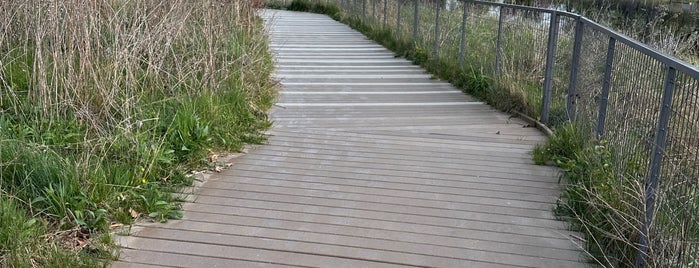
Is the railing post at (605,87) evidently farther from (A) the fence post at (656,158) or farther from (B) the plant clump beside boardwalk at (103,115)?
(B) the plant clump beside boardwalk at (103,115)

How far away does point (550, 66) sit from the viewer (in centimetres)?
668

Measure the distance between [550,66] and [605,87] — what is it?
1.90 metres

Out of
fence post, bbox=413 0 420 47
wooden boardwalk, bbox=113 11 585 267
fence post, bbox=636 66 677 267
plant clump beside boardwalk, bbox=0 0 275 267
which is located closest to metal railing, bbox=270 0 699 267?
fence post, bbox=636 66 677 267

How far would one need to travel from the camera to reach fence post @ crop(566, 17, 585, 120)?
5.96 meters

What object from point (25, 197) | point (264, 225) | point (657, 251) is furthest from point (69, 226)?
point (657, 251)

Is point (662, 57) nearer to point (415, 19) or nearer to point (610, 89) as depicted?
point (610, 89)

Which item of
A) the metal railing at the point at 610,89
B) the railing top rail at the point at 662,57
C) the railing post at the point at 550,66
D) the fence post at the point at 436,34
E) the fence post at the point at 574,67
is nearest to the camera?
the railing top rail at the point at 662,57

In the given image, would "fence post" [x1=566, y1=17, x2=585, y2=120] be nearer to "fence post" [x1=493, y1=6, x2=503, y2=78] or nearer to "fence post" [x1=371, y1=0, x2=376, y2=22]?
"fence post" [x1=493, y1=6, x2=503, y2=78]

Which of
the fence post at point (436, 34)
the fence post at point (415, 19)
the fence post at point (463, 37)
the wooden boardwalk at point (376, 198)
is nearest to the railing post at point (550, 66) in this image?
the wooden boardwalk at point (376, 198)

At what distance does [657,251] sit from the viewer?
3.21 m

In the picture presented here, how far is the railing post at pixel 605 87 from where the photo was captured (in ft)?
15.4

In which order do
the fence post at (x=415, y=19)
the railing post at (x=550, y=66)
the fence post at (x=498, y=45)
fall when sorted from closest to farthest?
the railing post at (x=550, y=66), the fence post at (x=498, y=45), the fence post at (x=415, y=19)

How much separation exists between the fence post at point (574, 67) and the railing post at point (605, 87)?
1.02 metres

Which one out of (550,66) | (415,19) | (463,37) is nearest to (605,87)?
(550,66)
